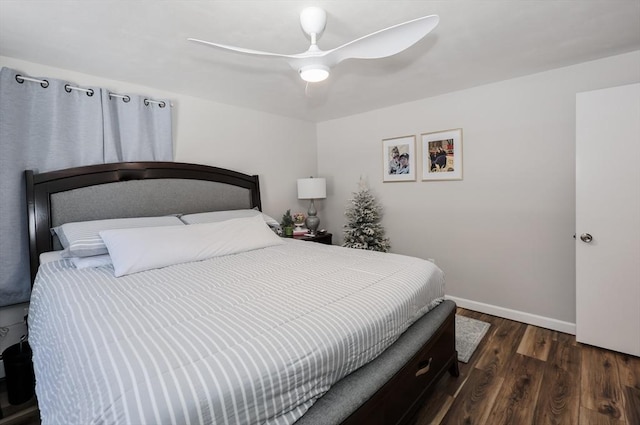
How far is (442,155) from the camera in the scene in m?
3.31

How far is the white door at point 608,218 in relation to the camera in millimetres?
2209

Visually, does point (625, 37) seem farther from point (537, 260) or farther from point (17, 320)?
point (17, 320)

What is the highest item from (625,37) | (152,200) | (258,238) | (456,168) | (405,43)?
(625,37)

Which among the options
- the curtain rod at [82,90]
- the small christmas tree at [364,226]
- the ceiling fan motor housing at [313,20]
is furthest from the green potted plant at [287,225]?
the ceiling fan motor housing at [313,20]

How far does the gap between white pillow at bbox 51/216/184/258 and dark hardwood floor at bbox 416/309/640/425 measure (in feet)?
7.63

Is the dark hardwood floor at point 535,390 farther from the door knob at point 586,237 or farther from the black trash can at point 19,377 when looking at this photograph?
the door knob at point 586,237

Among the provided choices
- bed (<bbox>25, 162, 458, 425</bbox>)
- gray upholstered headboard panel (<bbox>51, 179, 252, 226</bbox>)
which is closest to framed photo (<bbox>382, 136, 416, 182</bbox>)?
bed (<bbox>25, 162, 458, 425</bbox>)

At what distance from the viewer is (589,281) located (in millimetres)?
2410

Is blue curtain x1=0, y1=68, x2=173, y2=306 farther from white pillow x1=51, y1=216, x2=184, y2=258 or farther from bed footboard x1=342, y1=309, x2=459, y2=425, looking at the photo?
bed footboard x1=342, y1=309, x2=459, y2=425

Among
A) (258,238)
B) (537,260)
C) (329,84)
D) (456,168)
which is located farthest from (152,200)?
(537,260)

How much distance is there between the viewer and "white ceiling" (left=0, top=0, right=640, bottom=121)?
1.67 m

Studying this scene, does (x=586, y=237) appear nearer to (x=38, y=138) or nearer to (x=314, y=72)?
(x=314, y=72)

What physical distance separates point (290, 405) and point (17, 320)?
2583 millimetres

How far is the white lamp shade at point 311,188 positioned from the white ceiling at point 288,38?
49.6 inches
